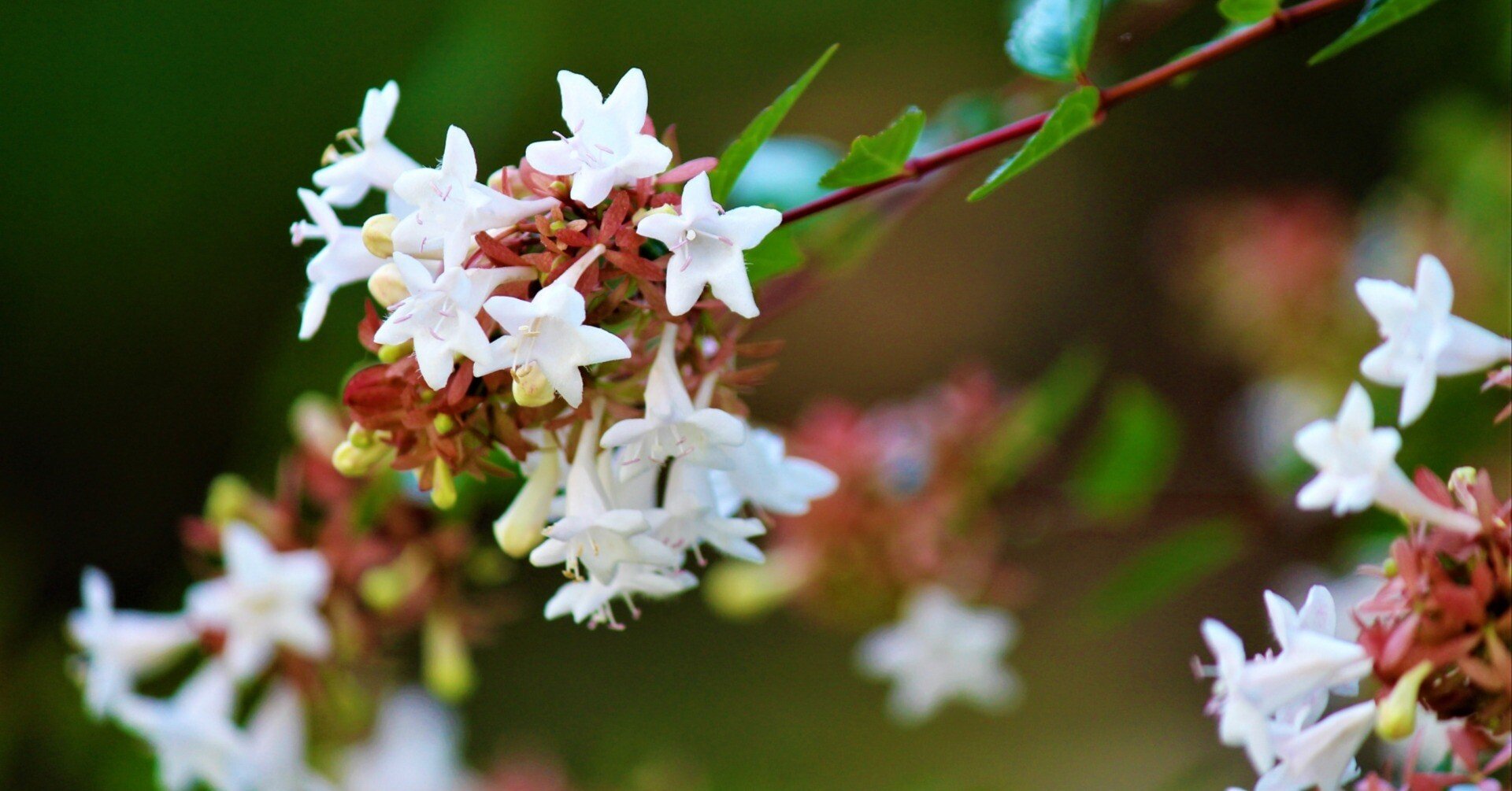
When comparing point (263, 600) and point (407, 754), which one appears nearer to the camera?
point (263, 600)

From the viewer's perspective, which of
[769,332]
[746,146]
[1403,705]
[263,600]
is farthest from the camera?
[769,332]

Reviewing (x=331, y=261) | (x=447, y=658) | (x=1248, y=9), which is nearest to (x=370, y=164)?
(x=331, y=261)

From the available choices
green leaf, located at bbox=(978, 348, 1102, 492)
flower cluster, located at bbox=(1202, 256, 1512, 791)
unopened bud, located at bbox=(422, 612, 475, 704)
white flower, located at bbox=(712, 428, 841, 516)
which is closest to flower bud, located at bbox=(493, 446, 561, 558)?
white flower, located at bbox=(712, 428, 841, 516)

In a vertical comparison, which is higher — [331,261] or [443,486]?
[331,261]

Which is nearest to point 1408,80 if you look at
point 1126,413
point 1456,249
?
point 1456,249

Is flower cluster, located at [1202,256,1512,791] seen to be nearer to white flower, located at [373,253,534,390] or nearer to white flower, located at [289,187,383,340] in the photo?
white flower, located at [373,253,534,390]

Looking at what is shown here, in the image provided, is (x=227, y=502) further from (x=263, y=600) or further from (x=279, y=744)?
(x=279, y=744)
